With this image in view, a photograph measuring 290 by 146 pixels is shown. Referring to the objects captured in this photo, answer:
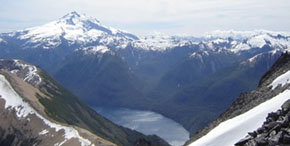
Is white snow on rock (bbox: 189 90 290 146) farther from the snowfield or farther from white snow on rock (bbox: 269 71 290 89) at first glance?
white snow on rock (bbox: 269 71 290 89)

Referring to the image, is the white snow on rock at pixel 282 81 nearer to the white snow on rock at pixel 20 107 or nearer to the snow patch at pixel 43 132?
the white snow on rock at pixel 20 107

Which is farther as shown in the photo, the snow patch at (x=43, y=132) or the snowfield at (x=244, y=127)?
the snow patch at (x=43, y=132)

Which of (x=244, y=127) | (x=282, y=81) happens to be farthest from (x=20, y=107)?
(x=244, y=127)

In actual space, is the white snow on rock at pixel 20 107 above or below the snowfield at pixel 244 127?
below

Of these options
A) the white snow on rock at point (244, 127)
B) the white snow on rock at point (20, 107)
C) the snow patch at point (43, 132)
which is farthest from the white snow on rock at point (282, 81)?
the snow patch at point (43, 132)

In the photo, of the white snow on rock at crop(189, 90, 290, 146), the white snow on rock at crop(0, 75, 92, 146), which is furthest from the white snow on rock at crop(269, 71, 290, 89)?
the white snow on rock at crop(0, 75, 92, 146)

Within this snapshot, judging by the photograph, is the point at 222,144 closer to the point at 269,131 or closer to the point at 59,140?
the point at 269,131

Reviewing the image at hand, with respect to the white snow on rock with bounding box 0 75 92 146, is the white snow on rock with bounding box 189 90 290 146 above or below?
above

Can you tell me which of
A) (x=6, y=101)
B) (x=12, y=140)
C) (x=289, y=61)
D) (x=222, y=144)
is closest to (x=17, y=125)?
(x=12, y=140)

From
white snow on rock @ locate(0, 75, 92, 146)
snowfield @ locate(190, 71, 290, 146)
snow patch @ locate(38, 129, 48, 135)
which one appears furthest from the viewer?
snow patch @ locate(38, 129, 48, 135)
